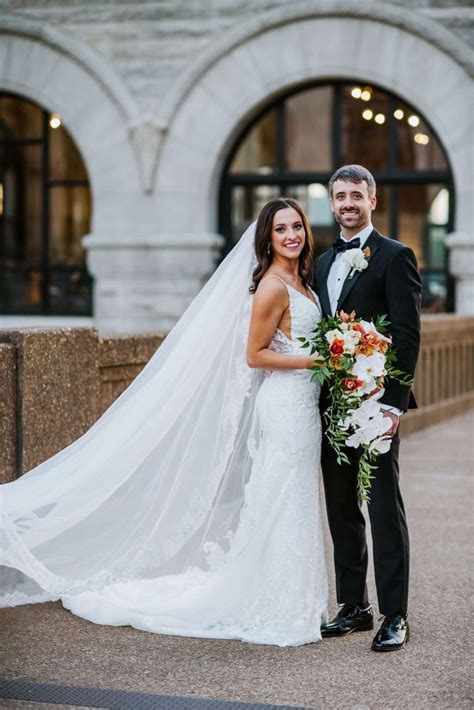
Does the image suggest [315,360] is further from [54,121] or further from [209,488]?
[54,121]

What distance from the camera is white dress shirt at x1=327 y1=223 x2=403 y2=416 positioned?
499 cm

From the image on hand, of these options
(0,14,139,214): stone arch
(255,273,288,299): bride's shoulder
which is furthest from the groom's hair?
(0,14,139,214): stone arch

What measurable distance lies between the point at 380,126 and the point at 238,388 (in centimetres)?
1169

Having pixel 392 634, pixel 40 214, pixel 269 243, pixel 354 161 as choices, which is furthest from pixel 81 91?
pixel 392 634

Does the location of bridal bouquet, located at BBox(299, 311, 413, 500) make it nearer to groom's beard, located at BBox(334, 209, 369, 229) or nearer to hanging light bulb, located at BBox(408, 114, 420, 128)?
groom's beard, located at BBox(334, 209, 369, 229)

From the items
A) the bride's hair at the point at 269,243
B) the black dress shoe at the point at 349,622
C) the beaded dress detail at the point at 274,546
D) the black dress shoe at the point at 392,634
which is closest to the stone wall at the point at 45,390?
the beaded dress detail at the point at 274,546

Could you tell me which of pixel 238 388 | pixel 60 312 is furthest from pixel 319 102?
pixel 238 388

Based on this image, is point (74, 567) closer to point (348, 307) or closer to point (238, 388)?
point (238, 388)

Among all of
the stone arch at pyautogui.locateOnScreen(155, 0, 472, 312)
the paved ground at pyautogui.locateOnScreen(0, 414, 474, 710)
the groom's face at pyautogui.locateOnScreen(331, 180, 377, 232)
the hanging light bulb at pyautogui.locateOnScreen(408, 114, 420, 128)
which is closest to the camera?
the paved ground at pyautogui.locateOnScreen(0, 414, 474, 710)

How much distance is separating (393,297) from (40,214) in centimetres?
1378

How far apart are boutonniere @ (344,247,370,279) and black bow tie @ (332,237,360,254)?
0.11m

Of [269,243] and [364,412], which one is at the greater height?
[269,243]

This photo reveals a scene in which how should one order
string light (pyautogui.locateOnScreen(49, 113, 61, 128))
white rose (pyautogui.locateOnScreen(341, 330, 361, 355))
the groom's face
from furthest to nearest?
string light (pyautogui.locateOnScreen(49, 113, 61, 128))
the groom's face
white rose (pyautogui.locateOnScreen(341, 330, 361, 355))

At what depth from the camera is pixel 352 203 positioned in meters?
4.95
